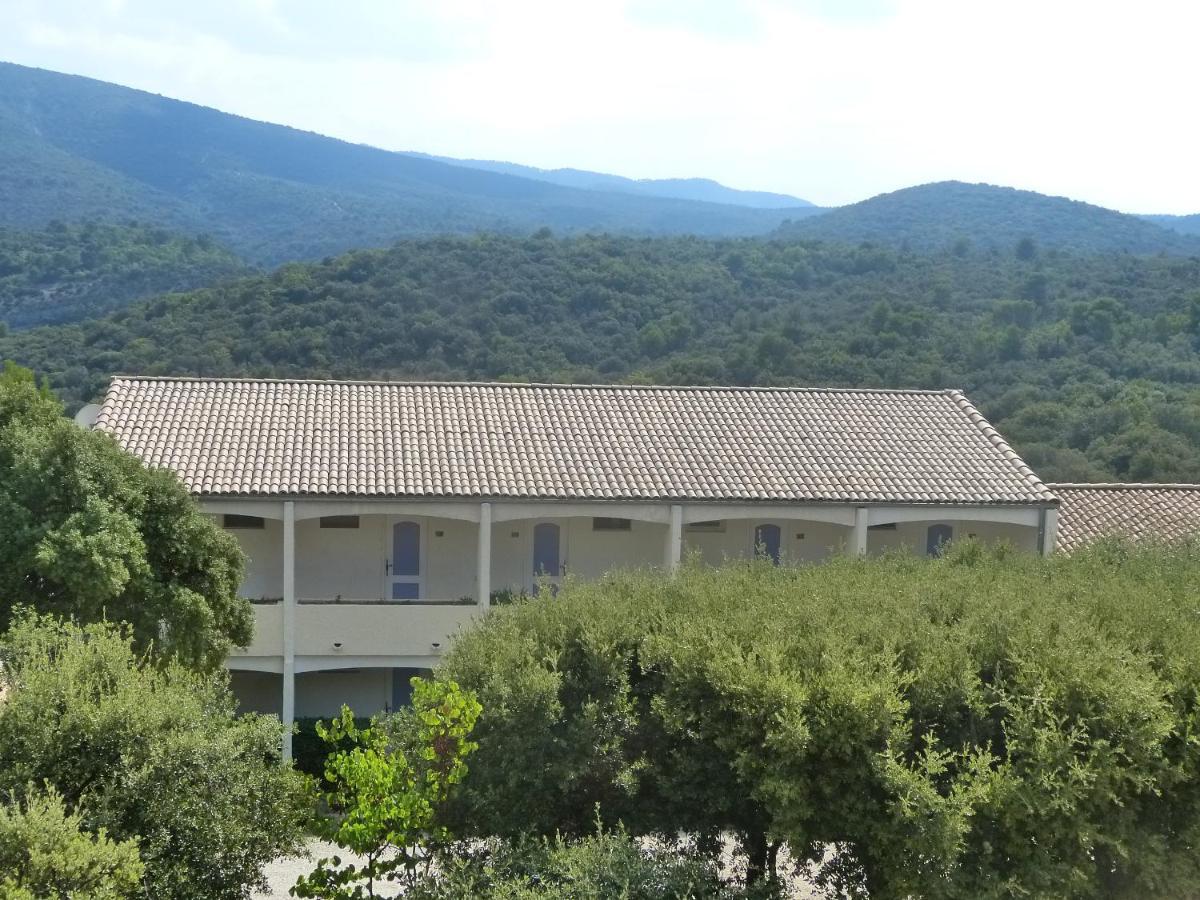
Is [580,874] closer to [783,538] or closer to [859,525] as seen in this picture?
[859,525]

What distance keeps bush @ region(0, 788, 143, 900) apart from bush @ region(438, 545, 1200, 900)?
9.65ft

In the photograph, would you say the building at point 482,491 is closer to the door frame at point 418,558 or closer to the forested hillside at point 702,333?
the door frame at point 418,558

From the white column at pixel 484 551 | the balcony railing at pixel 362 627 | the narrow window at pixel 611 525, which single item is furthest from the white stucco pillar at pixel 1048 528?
the balcony railing at pixel 362 627

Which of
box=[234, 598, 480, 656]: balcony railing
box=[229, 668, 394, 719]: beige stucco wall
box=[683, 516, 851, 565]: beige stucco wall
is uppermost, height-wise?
box=[683, 516, 851, 565]: beige stucco wall

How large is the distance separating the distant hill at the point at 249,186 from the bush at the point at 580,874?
233 ft

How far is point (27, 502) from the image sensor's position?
1433 cm

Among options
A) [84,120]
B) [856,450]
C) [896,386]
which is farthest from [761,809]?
[84,120]

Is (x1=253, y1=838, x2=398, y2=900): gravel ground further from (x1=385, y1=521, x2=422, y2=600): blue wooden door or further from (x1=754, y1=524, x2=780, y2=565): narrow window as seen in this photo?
(x1=754, y1=524, x2=780, y2=565): narrow window

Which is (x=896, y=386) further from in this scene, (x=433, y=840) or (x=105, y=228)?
(x=105, y=228)

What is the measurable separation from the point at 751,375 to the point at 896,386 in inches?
157

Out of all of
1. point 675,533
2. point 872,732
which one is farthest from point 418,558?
point 872,732

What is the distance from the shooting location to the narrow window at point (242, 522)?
66.7ft

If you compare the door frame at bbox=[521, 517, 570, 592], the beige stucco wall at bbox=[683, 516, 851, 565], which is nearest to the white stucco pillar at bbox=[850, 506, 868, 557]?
the beige stucco wall at bbox=[683, 516, 851, 565]

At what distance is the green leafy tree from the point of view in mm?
9836
